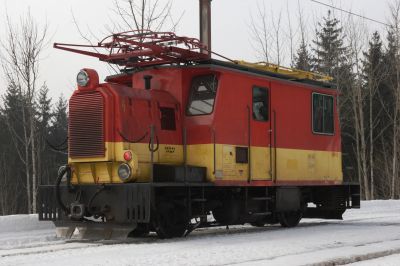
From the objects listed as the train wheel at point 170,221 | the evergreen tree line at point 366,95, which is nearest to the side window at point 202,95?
the train wheel at point 170,221

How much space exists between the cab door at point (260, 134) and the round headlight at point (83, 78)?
11.4ft

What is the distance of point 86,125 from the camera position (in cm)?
1143

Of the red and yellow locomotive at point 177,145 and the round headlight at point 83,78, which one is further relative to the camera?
the round headlight at point 83,78

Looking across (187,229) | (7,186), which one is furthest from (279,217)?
(7,186)

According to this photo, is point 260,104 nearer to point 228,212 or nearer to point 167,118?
point 167,118

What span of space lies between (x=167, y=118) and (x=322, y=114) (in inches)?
186

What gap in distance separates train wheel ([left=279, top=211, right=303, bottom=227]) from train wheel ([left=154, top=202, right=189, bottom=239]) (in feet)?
11.0

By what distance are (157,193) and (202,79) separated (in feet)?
8.41

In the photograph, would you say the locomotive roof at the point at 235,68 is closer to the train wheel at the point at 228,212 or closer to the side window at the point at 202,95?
the side window at the point at 202,95

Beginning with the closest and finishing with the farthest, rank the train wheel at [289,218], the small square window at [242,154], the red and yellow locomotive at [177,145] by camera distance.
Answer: the red and yellow locomotive at [177,145]
the small square window at [242,154]
the train wheel at [289,218]

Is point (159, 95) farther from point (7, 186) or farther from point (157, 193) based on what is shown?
point (7, 186)

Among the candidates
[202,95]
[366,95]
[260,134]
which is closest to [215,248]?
[202,95]

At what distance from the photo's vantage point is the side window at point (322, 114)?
1484cm

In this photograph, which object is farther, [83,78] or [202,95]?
[202,95]
